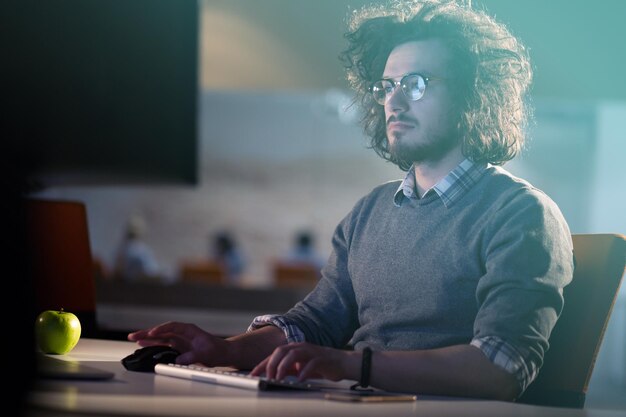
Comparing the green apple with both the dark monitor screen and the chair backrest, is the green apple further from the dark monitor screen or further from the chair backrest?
the chair backrest

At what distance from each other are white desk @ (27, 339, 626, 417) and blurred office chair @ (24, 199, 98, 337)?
1.01 meters

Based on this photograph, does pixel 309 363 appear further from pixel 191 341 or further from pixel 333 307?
pixel 333 307

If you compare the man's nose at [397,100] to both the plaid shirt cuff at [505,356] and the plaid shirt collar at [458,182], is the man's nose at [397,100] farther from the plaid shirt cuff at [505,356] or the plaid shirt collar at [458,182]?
the plaid shirt cuff at [505,356]

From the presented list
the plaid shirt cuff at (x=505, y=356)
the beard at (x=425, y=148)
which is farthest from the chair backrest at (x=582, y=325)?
the beard at (x=425, y=148)

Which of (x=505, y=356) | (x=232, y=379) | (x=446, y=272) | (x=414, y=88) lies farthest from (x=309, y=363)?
(x=414, y=88)

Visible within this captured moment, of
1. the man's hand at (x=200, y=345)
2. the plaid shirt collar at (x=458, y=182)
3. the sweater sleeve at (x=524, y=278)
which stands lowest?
the man's hand at (x=200, y=345)

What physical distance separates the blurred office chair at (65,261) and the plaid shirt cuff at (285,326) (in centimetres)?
71

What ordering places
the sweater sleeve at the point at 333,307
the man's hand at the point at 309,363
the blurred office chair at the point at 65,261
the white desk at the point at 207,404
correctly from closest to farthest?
the white desk at the point at 207,404, the man's hand at the point at 309,363, the sweater sleeve at the point at 333,307, the blurred office chair at the point at 65,261

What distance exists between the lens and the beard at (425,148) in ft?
5.59

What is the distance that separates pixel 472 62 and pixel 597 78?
19.0 ft

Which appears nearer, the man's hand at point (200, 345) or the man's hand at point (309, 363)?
the man's hand at point (309, 363)

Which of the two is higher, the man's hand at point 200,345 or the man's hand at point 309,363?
the man's hand at point 309,363

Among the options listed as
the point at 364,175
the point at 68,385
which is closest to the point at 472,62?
the point at 68,385

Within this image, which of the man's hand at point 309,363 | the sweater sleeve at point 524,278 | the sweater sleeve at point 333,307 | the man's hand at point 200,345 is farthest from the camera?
the sweater sleeve at point 333,307
